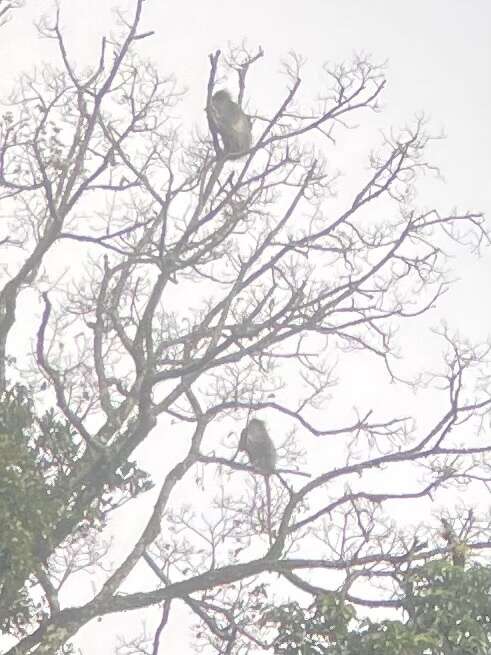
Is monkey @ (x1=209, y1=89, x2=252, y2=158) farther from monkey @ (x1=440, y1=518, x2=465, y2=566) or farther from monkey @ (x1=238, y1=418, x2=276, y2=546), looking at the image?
monkey @ (x1=440, y1=518, x2=465, y2=566)

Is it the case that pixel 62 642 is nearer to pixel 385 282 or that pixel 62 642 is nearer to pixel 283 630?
pixel 283 630

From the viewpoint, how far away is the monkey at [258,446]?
500 inches

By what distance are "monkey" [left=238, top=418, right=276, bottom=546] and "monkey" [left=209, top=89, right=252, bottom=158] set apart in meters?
3.50

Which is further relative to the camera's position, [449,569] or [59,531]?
[59,531]

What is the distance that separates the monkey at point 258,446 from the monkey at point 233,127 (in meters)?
3.50

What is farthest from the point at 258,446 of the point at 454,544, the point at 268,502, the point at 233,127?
the point at 233,127

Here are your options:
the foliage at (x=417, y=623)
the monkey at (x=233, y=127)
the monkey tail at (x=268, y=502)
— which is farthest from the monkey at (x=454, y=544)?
the monkey at (x=233, y=127)

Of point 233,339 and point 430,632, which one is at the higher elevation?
point 233,339

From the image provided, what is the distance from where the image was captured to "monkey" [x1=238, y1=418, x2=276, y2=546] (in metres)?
12.7

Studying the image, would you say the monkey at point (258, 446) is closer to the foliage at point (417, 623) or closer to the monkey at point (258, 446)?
the monkey at point (258, 446)

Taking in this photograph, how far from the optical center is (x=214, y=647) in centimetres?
1305

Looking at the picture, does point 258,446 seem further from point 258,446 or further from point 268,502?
point 268,502

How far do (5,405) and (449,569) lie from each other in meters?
4.95

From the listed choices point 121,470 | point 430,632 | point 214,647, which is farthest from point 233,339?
point 214,647
